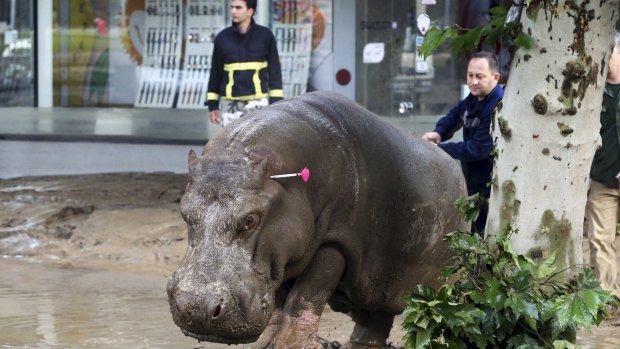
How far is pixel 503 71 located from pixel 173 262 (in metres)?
3.63

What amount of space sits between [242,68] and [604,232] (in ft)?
11.0

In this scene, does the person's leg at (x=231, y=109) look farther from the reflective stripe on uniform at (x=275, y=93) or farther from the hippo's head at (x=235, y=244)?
the hippo's head at (x=235, y=244)

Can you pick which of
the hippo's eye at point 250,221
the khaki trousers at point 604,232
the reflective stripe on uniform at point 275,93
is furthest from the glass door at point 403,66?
the hippo's eye at point 250,221

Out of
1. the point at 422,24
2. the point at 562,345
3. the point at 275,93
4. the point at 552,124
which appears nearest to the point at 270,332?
the point at 562,345

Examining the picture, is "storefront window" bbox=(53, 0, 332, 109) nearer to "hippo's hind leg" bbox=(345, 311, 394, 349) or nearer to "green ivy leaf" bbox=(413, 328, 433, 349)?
"hippo's hind leg" bbox=(345, 311, 394, 349)

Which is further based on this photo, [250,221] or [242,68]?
[242,68]

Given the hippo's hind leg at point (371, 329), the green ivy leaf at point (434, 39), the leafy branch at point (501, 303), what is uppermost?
the green ivy leaf at point (434, 39)

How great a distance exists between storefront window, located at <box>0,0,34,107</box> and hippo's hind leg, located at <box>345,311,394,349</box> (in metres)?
8.35

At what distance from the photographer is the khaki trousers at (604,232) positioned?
8617 millimetres

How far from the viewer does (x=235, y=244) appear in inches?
216

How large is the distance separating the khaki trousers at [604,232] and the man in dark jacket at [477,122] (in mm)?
721

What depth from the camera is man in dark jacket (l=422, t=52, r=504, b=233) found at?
27.0 ft

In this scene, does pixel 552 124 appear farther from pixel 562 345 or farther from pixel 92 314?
pixel 92 314

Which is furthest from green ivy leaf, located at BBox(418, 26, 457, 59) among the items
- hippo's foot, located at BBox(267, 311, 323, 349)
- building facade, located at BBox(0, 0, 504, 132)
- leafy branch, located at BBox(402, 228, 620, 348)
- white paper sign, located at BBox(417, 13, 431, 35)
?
building facade, located at BBox(0, 0, 504, 132)
